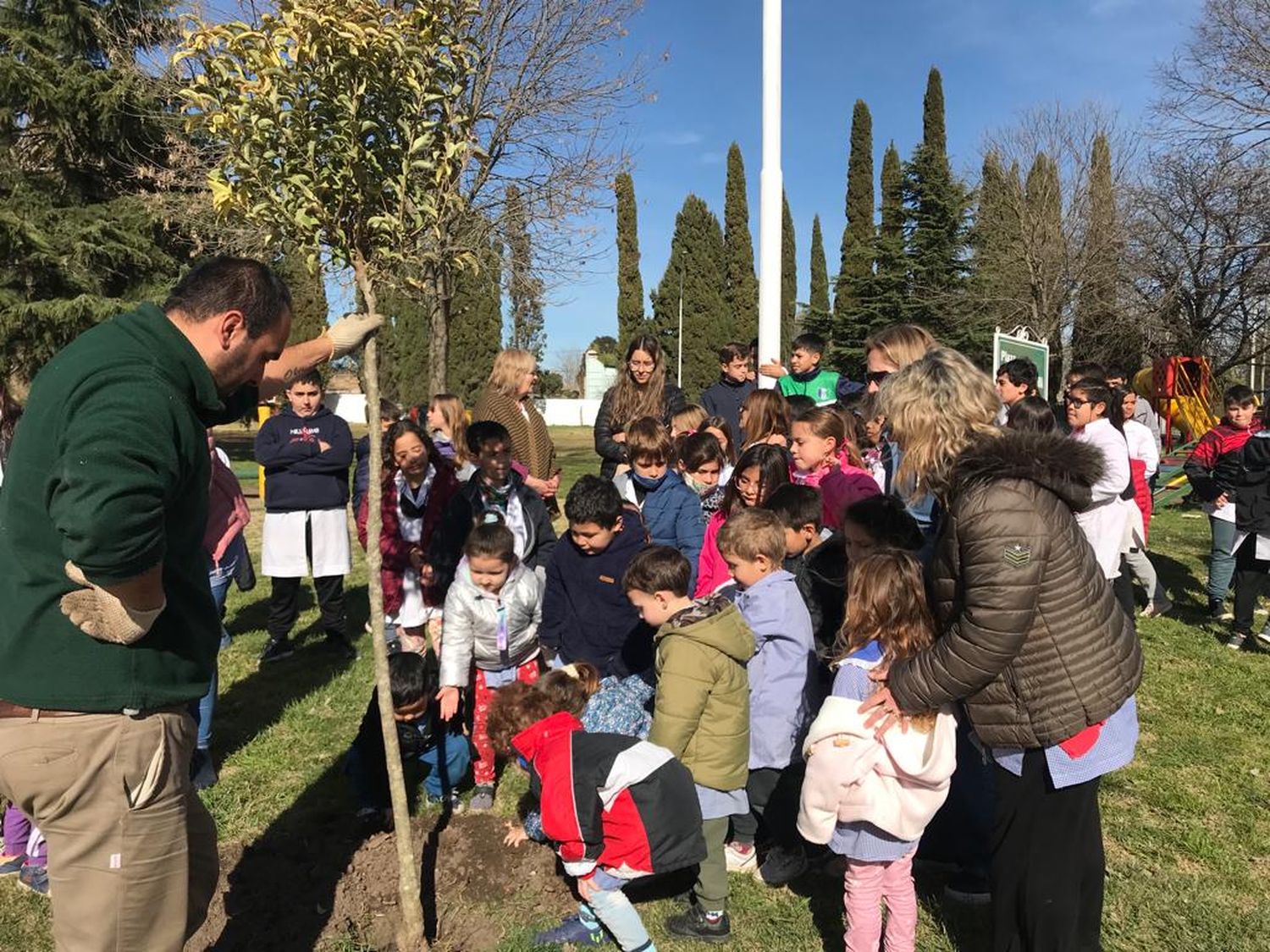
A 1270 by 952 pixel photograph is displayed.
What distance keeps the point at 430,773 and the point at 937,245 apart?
29834mm

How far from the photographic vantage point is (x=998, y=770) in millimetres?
2457

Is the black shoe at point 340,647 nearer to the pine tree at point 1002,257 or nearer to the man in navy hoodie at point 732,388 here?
the man in navy hoodie at point 732,388

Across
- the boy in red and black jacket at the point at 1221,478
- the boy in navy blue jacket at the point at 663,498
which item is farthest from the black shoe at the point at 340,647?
the boy in red and black jacket at the point at 1221,478

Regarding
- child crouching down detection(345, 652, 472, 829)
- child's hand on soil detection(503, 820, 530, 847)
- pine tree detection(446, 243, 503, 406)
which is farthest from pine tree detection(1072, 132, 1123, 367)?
child's hand on soil detection(503, 820, 530, 847)

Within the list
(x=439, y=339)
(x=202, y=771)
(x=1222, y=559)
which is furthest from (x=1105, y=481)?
(x=439, y=339)

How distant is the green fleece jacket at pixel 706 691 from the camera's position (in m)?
3.09

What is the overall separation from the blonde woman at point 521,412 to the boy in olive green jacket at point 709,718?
2297mm

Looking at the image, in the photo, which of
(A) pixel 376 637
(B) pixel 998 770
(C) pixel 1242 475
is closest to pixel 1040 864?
(B) pixel 998 770

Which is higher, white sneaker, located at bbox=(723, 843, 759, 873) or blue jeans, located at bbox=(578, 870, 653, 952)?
blue jeans, located at bbox=(578, 870, 653, 952)

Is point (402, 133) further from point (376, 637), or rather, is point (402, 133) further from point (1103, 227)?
point (1103, 227)

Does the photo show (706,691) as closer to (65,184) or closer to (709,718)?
(709,718)

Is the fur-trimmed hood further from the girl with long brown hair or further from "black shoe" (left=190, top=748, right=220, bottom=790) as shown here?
"black shoe" (left=190, top=748, right=220, bottom=790)

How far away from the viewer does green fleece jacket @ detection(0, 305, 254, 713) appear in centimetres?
170

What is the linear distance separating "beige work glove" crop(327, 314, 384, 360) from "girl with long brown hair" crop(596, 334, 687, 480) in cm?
320
